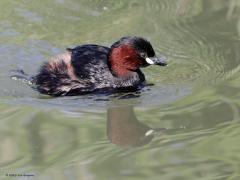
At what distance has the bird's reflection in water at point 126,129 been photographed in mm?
6535

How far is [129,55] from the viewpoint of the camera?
8141 mm

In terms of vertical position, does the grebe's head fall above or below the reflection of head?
above

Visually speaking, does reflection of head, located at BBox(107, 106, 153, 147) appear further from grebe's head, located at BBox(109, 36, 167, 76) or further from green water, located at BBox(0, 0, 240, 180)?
grebe's head, located at BBox(109, 36, 167, 76)

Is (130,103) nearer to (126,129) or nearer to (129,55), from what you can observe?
(129,55)

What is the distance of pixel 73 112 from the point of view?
7336 millimetres

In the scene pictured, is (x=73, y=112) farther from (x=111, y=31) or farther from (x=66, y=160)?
(x=111, y=31)

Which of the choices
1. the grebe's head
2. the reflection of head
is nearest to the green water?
the reflection of head

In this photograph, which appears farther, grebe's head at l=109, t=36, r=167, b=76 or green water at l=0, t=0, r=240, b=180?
grebe's head at l=109, t=36, r=167, b=76

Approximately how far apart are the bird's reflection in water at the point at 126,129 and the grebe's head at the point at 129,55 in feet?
2.40

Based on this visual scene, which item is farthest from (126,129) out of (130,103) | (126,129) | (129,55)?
(129,55)

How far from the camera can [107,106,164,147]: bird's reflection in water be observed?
6535mm

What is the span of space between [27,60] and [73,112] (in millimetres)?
2102

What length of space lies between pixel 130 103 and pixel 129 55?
68cm

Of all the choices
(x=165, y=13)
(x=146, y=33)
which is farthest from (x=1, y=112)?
(x=165, y=13)
